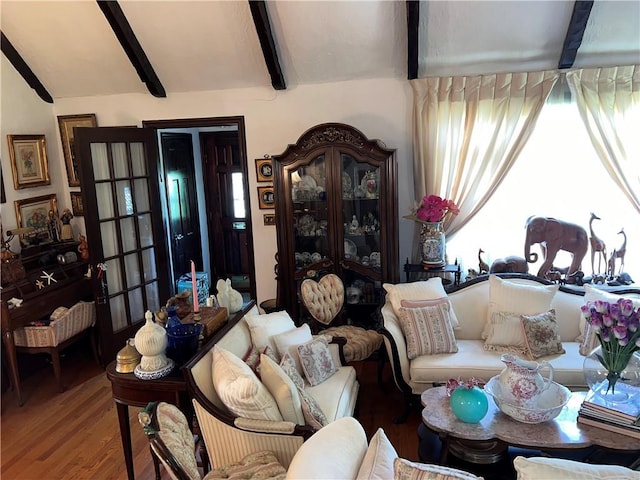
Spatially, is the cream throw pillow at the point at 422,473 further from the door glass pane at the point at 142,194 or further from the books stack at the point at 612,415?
the door glass pane at the point at 142,194

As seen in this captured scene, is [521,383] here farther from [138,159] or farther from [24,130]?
[24,130]

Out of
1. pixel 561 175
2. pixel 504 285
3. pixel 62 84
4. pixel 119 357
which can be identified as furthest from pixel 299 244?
pixel 62 84

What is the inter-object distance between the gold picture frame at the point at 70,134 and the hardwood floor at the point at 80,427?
1796 mm

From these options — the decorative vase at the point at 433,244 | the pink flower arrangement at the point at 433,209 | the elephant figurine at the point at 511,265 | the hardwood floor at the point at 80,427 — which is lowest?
the hardwood floor at the point at 80,427

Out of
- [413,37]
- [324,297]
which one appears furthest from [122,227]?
[413,37]

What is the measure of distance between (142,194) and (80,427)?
2074 mm

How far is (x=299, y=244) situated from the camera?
13.6ft

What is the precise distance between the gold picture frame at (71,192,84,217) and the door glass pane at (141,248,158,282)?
2.93ft

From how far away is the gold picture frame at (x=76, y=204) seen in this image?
4832 mm

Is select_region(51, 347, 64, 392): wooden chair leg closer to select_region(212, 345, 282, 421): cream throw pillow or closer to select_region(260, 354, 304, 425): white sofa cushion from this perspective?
select_region(212, 345, 282, 421): cream throw pillow

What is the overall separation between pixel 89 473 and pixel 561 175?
13.4 ft

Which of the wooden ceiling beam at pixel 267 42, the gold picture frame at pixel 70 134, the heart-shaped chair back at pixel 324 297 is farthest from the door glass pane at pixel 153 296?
the wooden ceiling beam at pixel 267 42

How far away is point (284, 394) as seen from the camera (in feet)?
7.53

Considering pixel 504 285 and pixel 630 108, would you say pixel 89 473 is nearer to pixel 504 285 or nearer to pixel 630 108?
pixel 504 285
